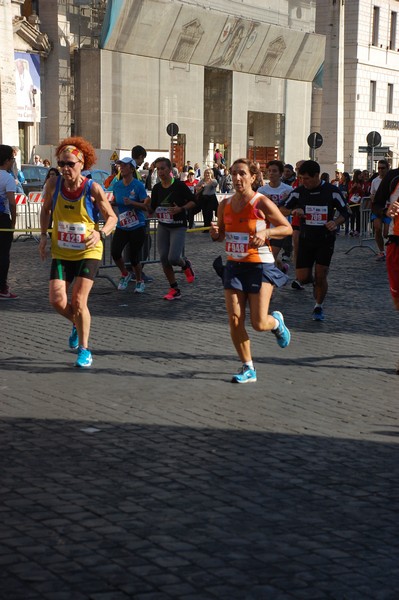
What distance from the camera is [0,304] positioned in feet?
42.3

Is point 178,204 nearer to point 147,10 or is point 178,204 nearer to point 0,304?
point 0,304

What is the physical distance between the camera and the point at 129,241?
46.4ft

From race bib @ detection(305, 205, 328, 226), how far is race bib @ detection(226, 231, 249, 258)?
3542 millimetres

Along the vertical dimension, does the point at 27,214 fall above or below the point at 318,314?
above

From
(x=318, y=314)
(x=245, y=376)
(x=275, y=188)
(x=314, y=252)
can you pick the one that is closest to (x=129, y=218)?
(x=275, y=188)

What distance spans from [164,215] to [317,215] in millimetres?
2464

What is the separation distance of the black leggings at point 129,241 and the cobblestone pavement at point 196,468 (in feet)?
10.6

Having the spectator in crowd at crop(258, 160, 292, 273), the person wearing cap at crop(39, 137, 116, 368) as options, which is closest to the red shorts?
the person wearing cap at crop(39, 137, 116, 368)

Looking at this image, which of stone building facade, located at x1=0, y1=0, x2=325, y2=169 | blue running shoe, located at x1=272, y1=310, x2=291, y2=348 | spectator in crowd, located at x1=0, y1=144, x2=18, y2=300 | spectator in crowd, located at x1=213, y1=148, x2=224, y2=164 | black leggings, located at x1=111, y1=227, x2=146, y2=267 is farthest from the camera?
spectator in crowd, located at x1=213, y1=148, x2=224, y2=164

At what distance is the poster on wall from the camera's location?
39219mm

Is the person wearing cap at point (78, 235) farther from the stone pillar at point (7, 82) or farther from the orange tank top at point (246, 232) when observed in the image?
the stone pillar at point (7, 82)

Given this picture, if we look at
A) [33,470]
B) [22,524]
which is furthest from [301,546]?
[33,470]

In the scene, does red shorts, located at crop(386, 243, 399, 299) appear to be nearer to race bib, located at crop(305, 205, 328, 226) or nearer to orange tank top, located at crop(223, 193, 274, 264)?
orange tank top, located at crop(223, 193, 274, 264)

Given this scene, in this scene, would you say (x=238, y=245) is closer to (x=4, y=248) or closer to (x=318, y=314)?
(x=318, y=314)
